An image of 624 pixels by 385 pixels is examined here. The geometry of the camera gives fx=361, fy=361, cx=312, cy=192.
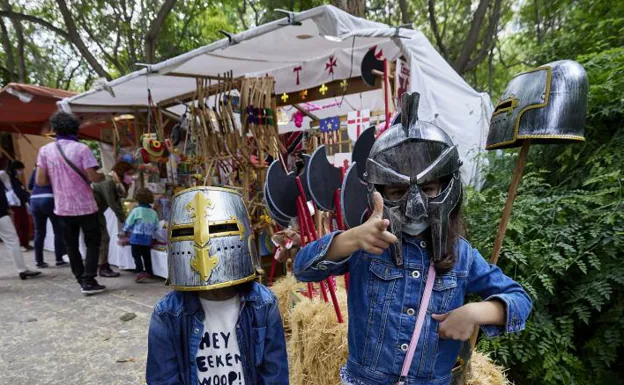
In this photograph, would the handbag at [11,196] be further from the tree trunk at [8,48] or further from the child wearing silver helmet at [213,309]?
the child wearing silver helmet at [213,309]

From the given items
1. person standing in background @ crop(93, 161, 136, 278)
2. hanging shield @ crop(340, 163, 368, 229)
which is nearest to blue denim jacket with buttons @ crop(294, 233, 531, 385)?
hanging shield @ crop(340, 163, 368, 229)

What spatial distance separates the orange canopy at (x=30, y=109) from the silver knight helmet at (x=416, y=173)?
659 cm

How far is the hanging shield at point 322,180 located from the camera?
1.91 meters

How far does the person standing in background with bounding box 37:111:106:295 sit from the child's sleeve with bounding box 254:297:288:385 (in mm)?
3464

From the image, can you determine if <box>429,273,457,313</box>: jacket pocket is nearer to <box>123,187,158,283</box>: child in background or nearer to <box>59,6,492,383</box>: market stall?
<box>59,6,492,383</box>: market stall

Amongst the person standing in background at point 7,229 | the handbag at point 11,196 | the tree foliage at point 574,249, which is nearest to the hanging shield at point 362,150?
the tree foliage at point 574,249

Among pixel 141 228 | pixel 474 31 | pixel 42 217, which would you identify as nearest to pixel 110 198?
pixel 141 228

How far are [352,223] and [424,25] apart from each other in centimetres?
1319

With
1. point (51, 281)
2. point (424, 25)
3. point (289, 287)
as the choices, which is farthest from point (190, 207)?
point (424, 25)

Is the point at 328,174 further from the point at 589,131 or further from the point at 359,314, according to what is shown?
the point at 589,131

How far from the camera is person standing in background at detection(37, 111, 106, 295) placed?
3.93 m

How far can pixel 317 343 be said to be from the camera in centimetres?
222

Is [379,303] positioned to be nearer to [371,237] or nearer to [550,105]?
[371,237]

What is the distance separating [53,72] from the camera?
48.9 feet
